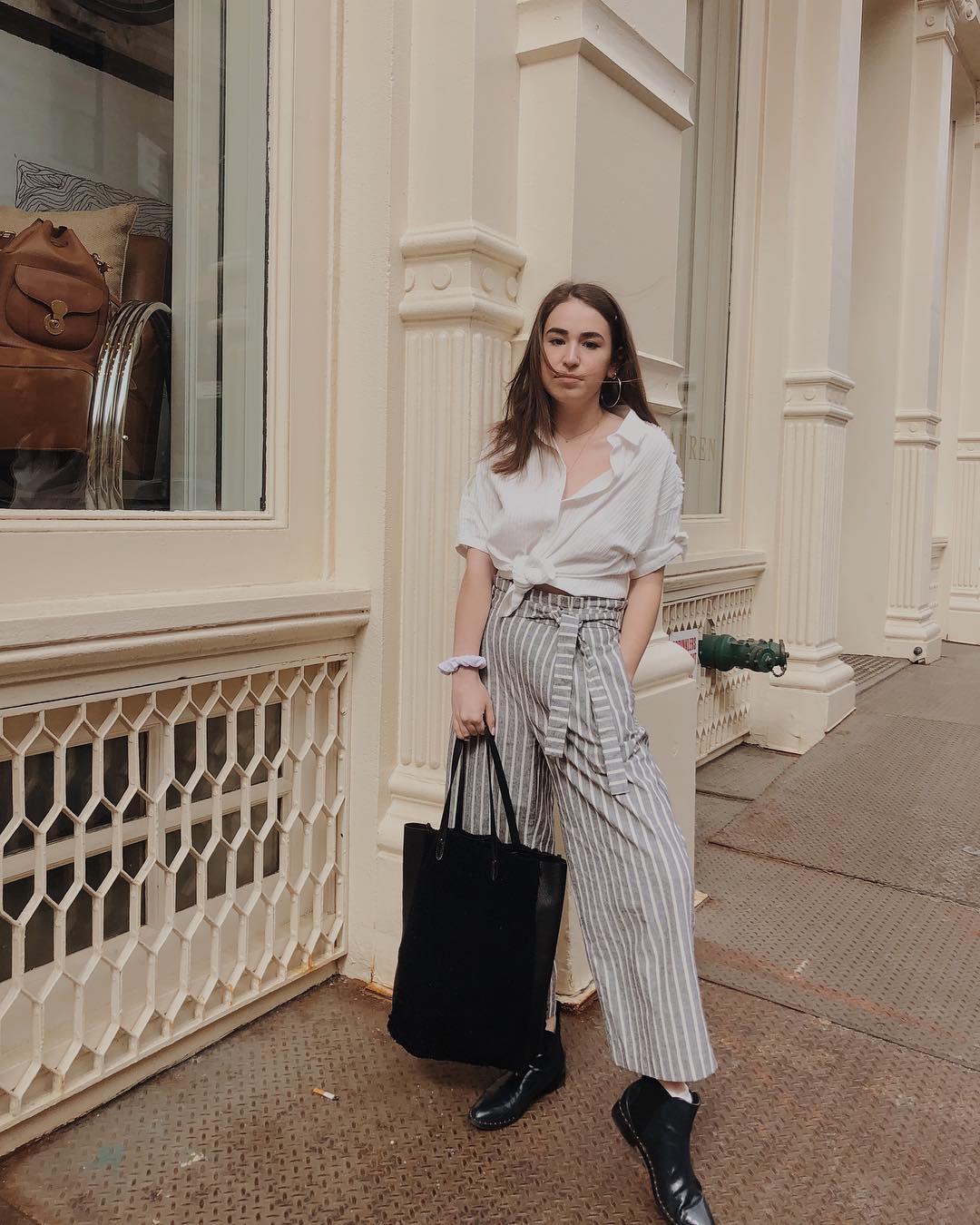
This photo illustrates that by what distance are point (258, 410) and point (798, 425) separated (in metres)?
3.51

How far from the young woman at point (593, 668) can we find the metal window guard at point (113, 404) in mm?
860

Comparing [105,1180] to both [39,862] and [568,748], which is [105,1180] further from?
[568,748]

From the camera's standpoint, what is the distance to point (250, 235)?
8.90 feet

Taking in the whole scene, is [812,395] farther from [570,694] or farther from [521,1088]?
[521,1088]

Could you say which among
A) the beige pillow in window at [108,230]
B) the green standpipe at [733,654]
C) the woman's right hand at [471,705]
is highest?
the beige pillow in window at [108,230]

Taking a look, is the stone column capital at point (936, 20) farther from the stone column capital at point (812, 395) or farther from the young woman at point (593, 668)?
the young woman at point (593, 668)

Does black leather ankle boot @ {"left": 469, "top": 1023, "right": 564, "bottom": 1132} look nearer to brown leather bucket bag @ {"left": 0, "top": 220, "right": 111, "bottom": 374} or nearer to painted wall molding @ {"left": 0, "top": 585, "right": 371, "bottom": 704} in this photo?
painted wall molding @ {"left": 0, "top": 585, "right": 371, "bottom": 704}

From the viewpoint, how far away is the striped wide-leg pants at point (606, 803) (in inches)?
80.0

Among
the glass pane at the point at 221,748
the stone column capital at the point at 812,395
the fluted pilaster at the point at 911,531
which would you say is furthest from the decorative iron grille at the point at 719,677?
the fluted pilaster at the point at 911,531

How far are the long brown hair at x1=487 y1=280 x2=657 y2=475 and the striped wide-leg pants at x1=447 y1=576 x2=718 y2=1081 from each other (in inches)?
12.0

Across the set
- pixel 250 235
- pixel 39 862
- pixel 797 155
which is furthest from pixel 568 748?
pixel 797 155

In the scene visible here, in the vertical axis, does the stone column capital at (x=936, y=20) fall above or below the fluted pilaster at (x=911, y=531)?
above

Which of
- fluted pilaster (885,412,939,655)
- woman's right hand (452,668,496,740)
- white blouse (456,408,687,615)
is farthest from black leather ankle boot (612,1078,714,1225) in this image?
fluted pilaster (885,412,939,655)

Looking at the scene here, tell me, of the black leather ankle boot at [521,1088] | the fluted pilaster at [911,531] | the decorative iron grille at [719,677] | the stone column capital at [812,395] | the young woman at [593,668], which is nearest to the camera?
the young woman at [593,668]
